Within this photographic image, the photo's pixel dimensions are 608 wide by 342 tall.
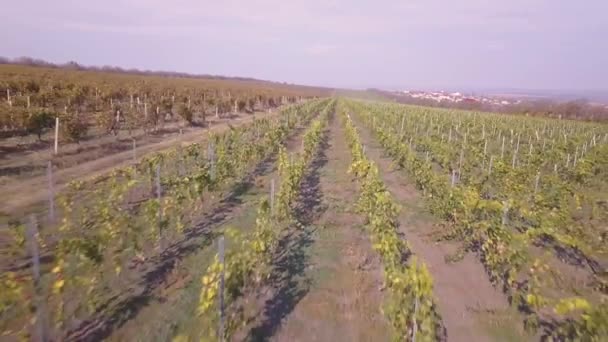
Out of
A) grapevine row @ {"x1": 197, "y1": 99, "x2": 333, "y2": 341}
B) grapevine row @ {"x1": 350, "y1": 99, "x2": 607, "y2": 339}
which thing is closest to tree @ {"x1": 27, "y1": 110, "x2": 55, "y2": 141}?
grapevine row @ {"x1": 197, "y1": 99, "x2": 333, "y2": 341}

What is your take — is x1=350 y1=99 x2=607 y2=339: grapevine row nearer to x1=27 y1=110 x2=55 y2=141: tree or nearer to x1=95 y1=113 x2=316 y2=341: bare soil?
x1=95 y1=113 x2=316 y2=341: bare soil

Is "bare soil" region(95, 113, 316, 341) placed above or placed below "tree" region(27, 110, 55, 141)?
below

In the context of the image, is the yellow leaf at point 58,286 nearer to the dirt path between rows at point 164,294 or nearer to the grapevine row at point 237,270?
the dirt path between rows at point 164,294

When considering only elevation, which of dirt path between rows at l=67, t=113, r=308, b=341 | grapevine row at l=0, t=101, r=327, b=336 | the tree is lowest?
dirt path between rows at l=67, t=113, r=308, b=341

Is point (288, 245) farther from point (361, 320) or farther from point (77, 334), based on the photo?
point (77, 334)

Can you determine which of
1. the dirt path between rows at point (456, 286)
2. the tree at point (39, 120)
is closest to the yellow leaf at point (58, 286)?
the dirt path between rows at point (456, 286)

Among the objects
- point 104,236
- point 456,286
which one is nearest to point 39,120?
point 104,236

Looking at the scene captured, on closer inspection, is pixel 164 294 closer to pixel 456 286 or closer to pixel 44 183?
pixel 456 286
